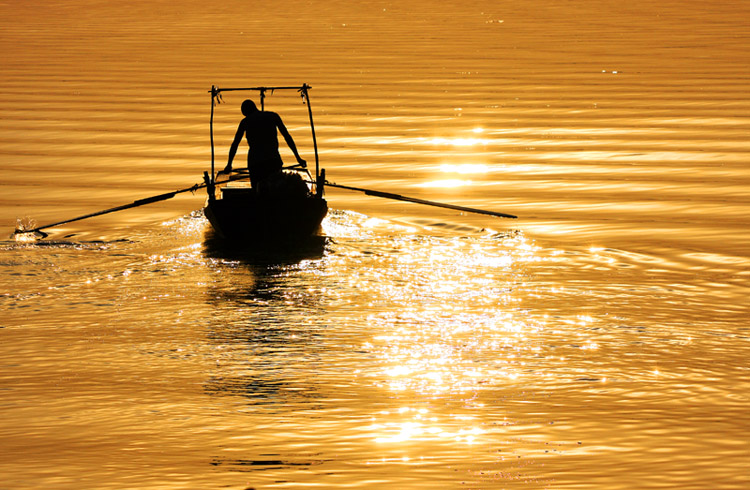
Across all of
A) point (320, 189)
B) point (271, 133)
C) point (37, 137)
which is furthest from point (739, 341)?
point (37, 137)

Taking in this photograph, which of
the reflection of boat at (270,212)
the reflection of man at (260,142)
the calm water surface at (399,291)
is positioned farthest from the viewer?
the reflection of man at (260,142)

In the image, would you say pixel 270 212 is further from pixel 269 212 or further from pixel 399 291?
pixel 399 291

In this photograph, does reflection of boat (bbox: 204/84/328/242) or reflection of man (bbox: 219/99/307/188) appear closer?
reflection of boat (bbox: 204/84/328/242)

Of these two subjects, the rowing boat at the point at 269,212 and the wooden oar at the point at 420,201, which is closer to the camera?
the rowing boat at the point at 269,212

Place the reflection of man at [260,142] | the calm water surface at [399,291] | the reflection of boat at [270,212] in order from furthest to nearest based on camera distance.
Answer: the reflection of man at [260,142] < the reflection of boat at [270,212] < the calm water surface at [399,291]

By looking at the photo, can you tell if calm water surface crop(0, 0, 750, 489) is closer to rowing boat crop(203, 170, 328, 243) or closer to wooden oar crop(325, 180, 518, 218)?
A: wooden oar crop(325, 180, 518, 218)

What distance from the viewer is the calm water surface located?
4.74 meters

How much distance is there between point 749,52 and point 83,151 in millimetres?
11808

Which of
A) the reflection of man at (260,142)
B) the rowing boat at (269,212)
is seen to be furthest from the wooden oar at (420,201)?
the rowing boat at (269,212)

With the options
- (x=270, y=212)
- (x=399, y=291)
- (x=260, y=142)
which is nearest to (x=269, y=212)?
(x=270, y=212)

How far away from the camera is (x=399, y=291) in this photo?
7.68 metres

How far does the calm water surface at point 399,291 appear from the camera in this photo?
4.74 metres

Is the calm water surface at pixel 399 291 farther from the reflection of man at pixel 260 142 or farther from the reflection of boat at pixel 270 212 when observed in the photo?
the reflection of man at pixel 260 142

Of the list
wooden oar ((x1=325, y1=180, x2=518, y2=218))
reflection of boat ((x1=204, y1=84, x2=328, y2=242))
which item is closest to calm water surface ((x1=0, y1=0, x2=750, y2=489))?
wooden oar ((x1=325, y1=180, x2=518, y2=218))
